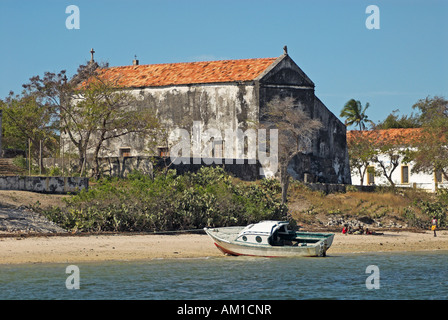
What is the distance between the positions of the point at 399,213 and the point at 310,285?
21426mm

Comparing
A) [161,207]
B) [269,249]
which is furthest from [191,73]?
[269,249]

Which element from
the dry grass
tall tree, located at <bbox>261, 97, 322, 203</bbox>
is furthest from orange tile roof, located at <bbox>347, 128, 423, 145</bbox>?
tall tree, located at <bbox>261, 97, 322, 203</bbox>

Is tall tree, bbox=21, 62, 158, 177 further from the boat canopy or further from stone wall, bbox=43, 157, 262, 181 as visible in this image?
the boat canopy

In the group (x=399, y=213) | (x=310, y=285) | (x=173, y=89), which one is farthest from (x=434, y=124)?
(x=310, y=285)

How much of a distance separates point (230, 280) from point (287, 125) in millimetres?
23738

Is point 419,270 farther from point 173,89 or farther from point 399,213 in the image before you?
point 173,89

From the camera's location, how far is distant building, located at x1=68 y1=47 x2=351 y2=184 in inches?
1845

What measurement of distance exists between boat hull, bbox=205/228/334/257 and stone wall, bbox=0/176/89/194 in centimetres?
1003

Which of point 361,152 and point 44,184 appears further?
point 361,152

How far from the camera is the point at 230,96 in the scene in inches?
1863

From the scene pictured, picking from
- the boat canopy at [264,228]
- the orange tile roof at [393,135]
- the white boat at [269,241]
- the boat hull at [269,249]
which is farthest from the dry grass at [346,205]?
the orange tile roof at [393,135]

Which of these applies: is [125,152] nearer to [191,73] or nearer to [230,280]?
[191,73]

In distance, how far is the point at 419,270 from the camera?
87.0 feet

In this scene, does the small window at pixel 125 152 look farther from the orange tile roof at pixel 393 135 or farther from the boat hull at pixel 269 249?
the orange tile roof at pixel 393 135
